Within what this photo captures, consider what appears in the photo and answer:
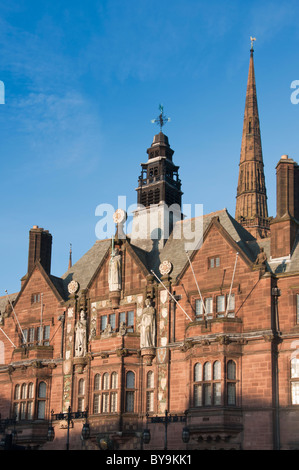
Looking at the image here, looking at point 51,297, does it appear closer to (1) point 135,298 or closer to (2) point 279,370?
(1) point 135,298

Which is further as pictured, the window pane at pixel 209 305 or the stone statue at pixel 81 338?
the stone statue at pixel 81 338

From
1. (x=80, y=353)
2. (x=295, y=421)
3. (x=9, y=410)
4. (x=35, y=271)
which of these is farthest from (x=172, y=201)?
(x=295, y=421)

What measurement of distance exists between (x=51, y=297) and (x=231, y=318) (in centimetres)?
2109

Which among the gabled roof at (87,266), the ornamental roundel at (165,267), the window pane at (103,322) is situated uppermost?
the gabled roof at (87,266)

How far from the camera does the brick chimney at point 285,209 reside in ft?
196

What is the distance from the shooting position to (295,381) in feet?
177

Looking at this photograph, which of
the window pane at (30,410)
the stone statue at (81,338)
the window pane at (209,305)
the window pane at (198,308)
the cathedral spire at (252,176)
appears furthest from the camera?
the cathedral spire at (252,176)

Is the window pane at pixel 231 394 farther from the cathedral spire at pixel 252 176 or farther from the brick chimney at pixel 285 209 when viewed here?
the cathedral spire at pixel 252 176

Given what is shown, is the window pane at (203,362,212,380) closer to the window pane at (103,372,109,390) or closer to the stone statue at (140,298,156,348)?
the stone statue at (140,298,156,348)

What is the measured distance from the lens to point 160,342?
6138cm

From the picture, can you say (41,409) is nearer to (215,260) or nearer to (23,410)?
(23,410)

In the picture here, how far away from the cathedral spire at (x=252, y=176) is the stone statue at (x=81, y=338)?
141 feet

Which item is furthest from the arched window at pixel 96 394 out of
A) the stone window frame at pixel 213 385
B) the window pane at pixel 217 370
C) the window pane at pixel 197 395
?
the window pane at pixel 217 370

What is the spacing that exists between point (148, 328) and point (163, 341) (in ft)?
5.24
